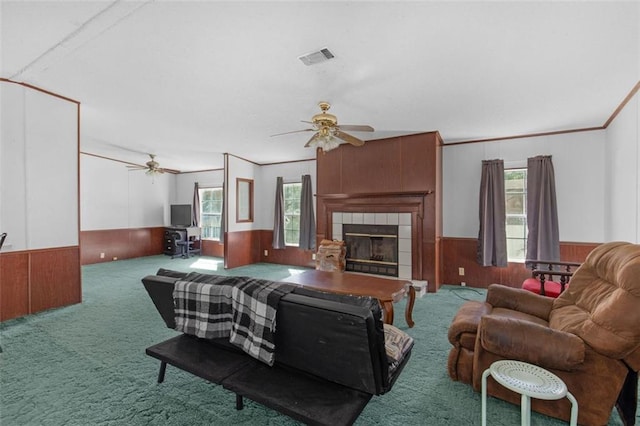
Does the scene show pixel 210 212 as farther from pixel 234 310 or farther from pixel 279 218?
pixel 234 310

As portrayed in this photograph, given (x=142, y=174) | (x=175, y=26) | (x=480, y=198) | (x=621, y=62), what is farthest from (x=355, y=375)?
(x=142, y=174)

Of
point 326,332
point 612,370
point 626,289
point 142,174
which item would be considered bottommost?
point 612,370

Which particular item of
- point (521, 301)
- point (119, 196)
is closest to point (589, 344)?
point (521, 301)

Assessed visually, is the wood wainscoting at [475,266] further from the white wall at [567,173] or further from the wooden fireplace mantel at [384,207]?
the wooden fireplace mantel at [384,207]

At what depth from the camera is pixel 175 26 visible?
6.90ft

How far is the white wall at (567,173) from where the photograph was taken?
4109 mm

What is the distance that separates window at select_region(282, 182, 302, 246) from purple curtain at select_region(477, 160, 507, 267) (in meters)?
3.93

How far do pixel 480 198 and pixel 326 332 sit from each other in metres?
4.26

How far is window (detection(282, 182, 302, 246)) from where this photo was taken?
6.97 meters

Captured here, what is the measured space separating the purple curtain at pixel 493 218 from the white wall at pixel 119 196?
7.93m

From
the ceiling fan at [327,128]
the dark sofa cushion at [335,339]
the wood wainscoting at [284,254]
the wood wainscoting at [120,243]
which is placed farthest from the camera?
the wood wainscoting at [120,243]

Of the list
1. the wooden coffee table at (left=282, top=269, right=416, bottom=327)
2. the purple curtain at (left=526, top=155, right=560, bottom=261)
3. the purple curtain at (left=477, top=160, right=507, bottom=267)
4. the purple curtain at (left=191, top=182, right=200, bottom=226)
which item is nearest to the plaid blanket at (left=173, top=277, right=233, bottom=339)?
the wooden coffee table at (left=282, top=269, right=416, bottom=327)

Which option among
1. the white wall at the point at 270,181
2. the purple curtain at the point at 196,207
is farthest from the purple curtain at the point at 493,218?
the purple curtain at the point at 196,207

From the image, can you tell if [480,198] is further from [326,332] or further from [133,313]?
[133,313]
